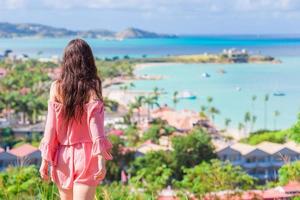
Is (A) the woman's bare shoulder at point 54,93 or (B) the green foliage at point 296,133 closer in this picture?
(A) the woman's bare shoulder at point 54,93

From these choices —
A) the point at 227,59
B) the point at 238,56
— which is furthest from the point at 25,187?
the point at 238,56

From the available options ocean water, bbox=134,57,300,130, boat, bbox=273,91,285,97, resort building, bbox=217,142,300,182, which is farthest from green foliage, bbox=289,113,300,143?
boat, bbox=273,91,285,97

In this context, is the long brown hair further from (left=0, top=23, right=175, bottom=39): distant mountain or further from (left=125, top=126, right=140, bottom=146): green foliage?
(left=0, top=23, right=175, bottom=39): distant mountain

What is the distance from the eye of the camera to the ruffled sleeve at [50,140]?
245cm

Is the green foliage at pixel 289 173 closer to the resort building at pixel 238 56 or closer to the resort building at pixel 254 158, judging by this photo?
the resort building at pixel 254 158

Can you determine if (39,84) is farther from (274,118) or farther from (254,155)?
(254,155)

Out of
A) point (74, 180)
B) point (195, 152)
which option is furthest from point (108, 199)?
point (195, 152)

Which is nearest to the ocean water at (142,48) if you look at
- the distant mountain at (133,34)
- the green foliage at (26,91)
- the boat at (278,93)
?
the distant mountain at (133,34)

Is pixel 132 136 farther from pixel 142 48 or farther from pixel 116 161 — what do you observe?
pixel 142 48

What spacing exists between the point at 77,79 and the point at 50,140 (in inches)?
9.5

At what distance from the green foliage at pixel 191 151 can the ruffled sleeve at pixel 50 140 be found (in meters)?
13.6

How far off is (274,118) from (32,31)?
13229 centimetres

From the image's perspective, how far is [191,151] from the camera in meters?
16.7

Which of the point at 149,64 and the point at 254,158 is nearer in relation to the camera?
the point at 254,158
